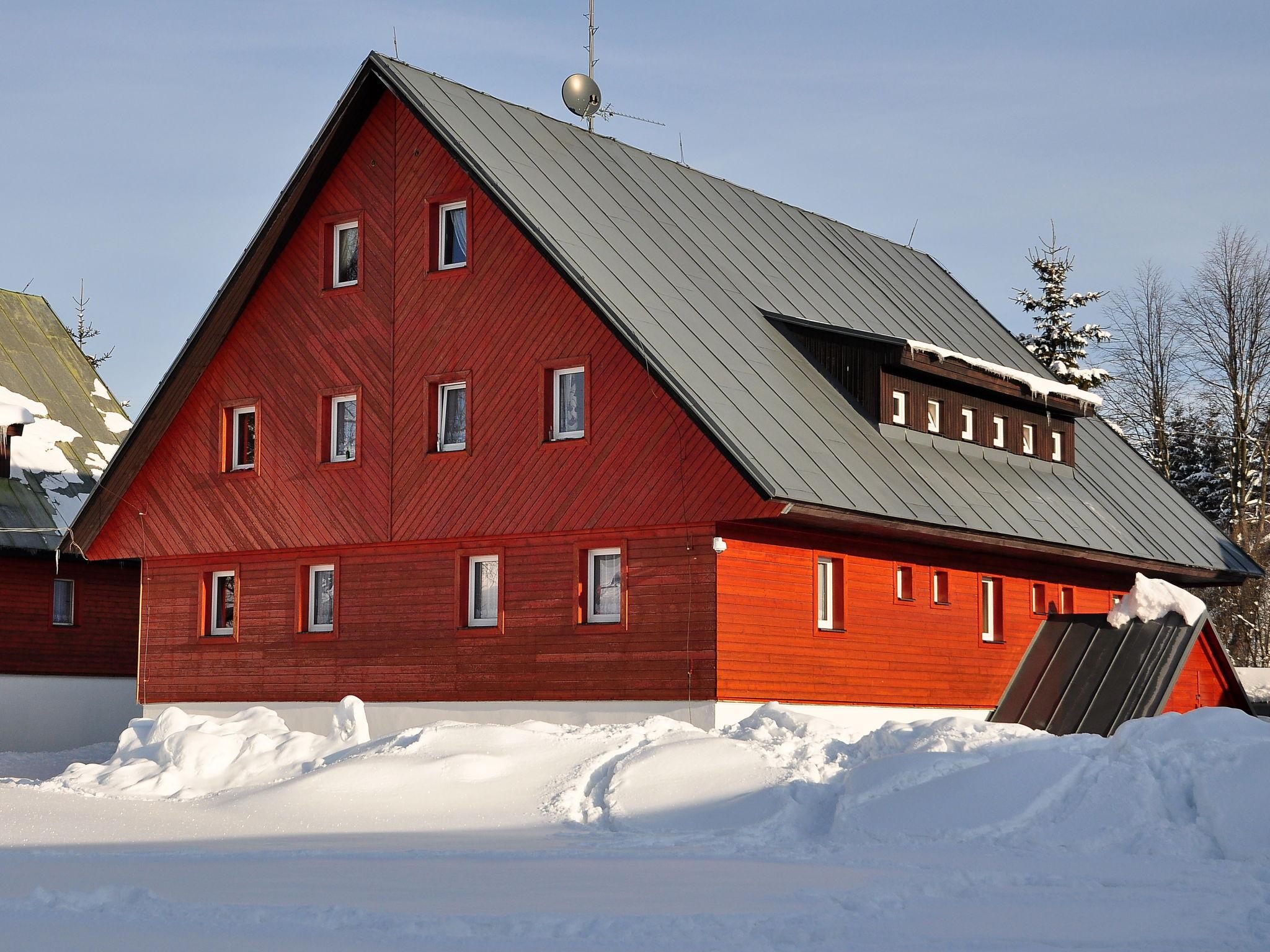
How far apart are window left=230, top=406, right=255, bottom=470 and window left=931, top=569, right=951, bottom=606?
10577 mm

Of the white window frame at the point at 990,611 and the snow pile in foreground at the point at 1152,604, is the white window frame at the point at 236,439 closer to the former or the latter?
the white window frame at the point at 990,611

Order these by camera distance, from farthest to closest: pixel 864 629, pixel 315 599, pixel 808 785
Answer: pixel 315 599
pixel 864 629
pixel 808 785

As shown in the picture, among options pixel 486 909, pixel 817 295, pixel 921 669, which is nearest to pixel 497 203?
pixel 817 295

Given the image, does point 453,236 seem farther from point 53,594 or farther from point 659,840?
point 53,594

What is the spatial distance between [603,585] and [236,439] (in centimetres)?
732

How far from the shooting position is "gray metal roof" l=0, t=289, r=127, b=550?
3116cm

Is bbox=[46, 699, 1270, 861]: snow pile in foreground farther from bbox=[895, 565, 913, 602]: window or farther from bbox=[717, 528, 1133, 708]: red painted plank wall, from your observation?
bbox=[895, 565, 913, 602]: window

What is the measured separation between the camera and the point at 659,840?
14609 millimetres

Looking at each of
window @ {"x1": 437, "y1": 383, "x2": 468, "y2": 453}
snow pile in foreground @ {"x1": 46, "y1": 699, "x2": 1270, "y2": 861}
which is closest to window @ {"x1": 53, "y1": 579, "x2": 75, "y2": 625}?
window @ {"x1": 437, "y1": 383, "x2": 468, "y2": 453}

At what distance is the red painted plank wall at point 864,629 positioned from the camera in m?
21.2

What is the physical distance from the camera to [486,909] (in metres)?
10.0

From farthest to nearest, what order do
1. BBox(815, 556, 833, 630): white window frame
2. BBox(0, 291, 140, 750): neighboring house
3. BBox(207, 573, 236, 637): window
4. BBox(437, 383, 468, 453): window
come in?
BBox(0, 291, 140, 750): neighboring house
BBox(207, 573, 236, 637): window
BBox(437, 383, 468, 453): window
BBox(815, 556, 833, 630): white window frame

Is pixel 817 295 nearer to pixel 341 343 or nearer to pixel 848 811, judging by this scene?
pixel 341 343

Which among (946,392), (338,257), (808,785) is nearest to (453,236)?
(338,257)
